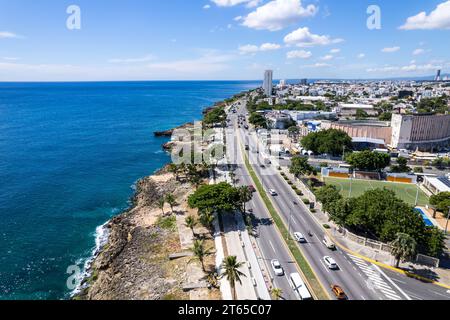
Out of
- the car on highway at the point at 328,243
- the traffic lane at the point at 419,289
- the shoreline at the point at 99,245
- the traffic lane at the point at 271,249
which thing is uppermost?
the car on highway at the point at 328,243

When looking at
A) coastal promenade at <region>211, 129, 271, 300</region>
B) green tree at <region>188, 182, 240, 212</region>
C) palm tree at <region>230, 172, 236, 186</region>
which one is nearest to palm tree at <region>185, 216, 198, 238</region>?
green tree at <region>188, 182, 240, 212</region>

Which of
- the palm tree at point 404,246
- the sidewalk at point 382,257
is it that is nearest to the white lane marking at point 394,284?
Result: the sidewalk at point 382,257

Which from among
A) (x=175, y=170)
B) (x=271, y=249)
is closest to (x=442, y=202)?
(x=271, y=249)

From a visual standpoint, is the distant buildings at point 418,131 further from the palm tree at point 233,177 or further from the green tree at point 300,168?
the palm tree at point 233,177

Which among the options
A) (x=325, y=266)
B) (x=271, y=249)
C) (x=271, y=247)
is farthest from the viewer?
(x=271, y=247)

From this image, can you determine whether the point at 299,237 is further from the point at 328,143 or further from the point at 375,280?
the point at 328,143

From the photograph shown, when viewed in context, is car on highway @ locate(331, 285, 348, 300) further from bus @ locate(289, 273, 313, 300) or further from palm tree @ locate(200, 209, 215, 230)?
palm tree @ locate(200, 209, 215, 230)

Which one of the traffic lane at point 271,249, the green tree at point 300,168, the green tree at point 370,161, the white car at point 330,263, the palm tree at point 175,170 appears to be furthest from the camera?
the palm tree at point 175,170
